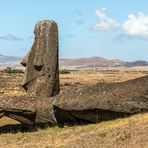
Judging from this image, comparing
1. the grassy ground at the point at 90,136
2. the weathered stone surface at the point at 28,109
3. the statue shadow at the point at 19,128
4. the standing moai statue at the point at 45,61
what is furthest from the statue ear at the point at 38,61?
the grassy ground at the point at 90,136

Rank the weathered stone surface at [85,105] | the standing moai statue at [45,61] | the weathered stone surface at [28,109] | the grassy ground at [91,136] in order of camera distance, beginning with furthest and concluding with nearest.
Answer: the standing moai statue at [45,61], the weathered stone surface at [28,109], the weathered stone surface at [85,105], the grassy ground at [91,136]

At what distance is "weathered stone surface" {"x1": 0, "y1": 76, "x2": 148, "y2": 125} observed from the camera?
715 inches

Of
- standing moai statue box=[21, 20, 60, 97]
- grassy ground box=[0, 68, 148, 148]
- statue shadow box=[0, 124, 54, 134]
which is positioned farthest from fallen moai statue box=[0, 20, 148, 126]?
grassy ground box=[0, 68, 148, 148]

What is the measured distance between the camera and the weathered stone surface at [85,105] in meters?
18.2

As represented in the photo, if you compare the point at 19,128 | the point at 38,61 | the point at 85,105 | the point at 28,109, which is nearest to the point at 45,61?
the point at 38,61

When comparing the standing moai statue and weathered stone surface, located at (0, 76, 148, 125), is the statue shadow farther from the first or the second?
the standing moai statue

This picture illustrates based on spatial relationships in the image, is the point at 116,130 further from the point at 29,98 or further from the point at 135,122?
the point at 29,98

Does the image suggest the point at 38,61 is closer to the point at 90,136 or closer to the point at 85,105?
the point at 85,105

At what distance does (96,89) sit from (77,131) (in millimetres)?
2041

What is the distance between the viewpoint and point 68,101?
18938 millimetres

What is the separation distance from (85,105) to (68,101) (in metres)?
0.71

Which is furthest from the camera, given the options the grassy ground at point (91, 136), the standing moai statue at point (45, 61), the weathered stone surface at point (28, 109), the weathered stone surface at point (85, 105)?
the standing moai statue at point (45, 61)

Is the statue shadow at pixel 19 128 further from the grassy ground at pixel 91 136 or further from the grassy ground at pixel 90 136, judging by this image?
the grassy ground at pixel 91 136

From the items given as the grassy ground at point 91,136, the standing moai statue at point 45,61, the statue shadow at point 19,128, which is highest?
the standing moai statue at point 45,61
